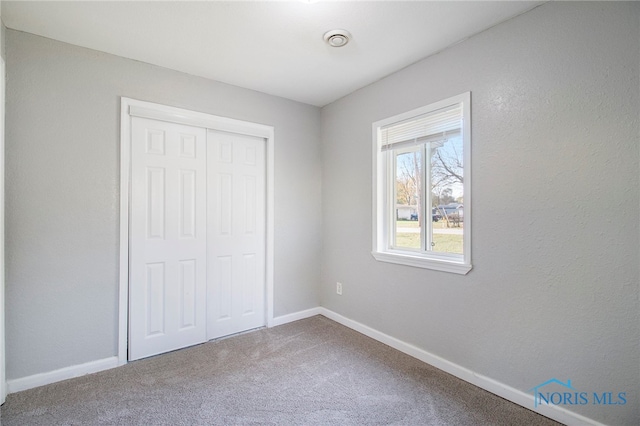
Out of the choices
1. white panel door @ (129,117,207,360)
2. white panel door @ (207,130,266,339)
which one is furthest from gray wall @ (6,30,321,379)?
white panel door @ (207,130,266,339)

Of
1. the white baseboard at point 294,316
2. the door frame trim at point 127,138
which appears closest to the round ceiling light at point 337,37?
the door frame trim at point 127,138

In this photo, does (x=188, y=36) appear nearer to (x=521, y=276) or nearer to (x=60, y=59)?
(x=60, y=59)

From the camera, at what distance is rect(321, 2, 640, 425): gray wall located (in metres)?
1.55

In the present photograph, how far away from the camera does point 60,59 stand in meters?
2.19

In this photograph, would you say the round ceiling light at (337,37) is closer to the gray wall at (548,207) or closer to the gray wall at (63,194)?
the gray wall at (548,207)

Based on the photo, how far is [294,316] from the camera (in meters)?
3.38

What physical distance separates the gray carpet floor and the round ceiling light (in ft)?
8.17

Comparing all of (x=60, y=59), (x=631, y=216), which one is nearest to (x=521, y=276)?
(x=631, y=216)

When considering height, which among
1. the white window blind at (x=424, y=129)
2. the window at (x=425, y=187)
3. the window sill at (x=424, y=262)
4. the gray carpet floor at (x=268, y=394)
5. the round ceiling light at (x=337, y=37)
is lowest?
the gray carpet floor at (x=268, y=394)

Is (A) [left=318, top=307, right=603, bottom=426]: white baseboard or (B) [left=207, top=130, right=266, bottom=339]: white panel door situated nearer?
(A) [left=318, top=307, right=603, bottom=426]: white baseboard

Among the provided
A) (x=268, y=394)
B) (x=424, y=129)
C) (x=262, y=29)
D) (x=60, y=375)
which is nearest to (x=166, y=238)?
(x=60, y=375)

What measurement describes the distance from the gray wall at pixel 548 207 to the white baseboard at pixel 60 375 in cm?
249

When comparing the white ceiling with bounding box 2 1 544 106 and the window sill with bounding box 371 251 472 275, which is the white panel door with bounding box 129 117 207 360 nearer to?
the white ceiling with bounding box 2 1 544 106

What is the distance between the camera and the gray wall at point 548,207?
1.55 metres
